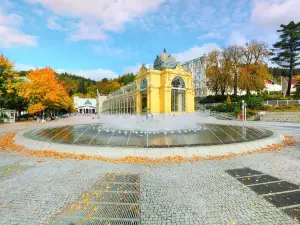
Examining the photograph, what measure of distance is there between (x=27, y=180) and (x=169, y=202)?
444 cm

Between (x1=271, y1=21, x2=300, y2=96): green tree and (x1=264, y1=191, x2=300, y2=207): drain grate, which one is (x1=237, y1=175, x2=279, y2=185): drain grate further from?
(x1=271, y1=21, x2=300, y2=96): green tree

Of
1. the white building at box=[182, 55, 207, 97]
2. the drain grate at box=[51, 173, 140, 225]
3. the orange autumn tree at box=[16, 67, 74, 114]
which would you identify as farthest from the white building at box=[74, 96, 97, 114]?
the drain grate at box=[51, 173, 140, 225]

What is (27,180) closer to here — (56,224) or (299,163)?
(56,224)

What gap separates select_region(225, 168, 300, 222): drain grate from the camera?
3.91m

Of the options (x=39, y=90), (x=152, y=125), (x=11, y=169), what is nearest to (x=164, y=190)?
(x=11, y=169)

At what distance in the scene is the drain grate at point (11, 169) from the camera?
606cm

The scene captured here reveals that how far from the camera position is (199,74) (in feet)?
251

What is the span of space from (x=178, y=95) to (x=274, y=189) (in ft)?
117

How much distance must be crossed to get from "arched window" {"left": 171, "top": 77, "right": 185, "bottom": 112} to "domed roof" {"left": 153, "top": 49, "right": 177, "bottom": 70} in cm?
374

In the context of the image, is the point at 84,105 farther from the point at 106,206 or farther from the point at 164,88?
the point at 106,206

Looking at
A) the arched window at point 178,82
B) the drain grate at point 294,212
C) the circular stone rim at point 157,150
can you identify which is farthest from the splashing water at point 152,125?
the arched window at point 178,82

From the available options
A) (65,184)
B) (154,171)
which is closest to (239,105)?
(154,171)

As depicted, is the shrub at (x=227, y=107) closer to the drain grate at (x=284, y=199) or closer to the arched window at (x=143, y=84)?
the arched window at (x=143, y=84)

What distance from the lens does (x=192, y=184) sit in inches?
203
